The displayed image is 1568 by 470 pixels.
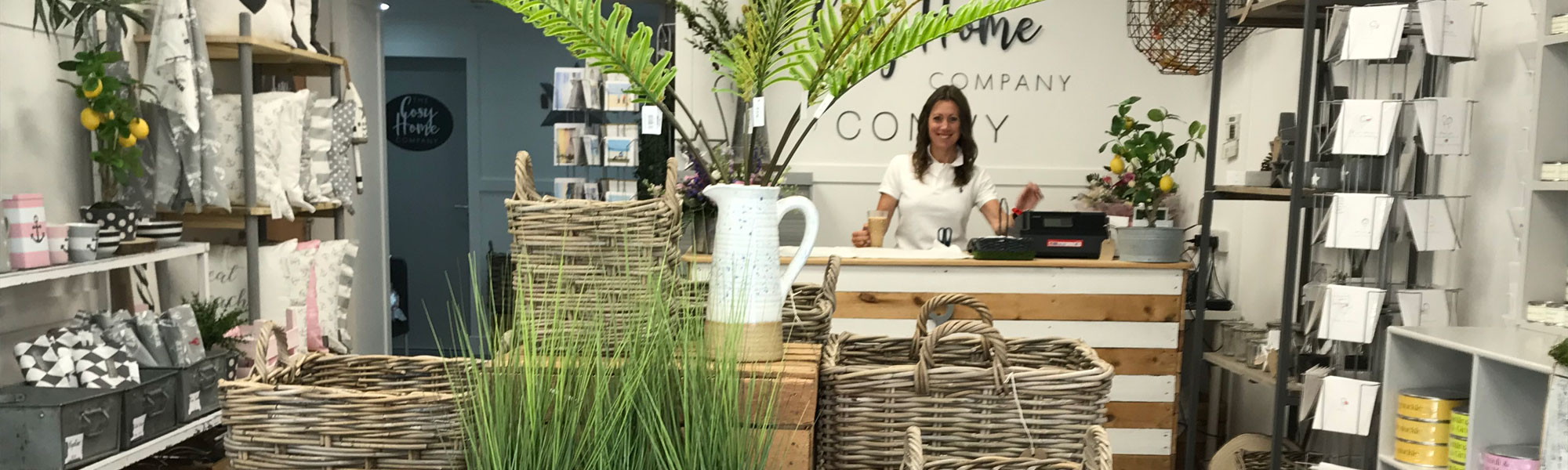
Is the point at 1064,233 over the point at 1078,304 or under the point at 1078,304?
over

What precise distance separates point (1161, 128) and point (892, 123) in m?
1.26

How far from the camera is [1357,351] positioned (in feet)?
8.64

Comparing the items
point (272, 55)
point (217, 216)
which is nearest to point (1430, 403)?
point (217, 216)

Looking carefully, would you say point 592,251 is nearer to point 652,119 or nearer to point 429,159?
point 652,119

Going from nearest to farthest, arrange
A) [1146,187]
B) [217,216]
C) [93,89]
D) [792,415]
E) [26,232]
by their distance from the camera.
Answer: [792,415]
[26,232]
[93,89]
[217,216]
[1146,187]

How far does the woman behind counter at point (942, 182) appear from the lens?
4078 millimetres

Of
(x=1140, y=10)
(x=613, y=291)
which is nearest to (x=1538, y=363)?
(x=613, y=291)

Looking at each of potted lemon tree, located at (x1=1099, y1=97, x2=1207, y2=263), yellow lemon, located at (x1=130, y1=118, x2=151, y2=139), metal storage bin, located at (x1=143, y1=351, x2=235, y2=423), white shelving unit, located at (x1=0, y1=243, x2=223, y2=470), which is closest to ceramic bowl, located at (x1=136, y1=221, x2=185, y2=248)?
white shelving unit, located at (x1=0, y1=243, x2=223, y2=470)

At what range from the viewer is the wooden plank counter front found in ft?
11.1

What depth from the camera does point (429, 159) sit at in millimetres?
7664

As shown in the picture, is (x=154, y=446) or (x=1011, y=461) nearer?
(x=1011, y=461)

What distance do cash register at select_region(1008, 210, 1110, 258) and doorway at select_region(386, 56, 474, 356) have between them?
497 cm

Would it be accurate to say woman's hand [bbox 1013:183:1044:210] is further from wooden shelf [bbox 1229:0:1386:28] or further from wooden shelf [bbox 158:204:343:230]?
wooden shelf [bbox 158:204:343:230]

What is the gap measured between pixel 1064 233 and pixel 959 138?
785mm
